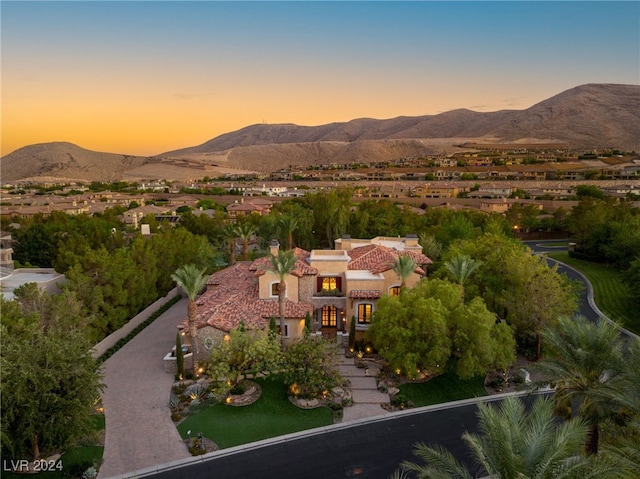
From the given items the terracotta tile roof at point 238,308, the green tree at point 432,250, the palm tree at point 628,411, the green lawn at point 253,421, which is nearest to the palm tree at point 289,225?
the terracotta tile roof at point 238,308

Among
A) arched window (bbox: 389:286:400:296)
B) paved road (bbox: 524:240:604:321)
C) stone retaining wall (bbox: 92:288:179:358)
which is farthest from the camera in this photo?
paved road (bbox: 524:240:604:321)

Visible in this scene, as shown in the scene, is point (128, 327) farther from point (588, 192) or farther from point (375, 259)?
point (588, 192)

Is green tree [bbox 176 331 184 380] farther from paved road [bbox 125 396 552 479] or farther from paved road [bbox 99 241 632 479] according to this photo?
paved road [bbox 125 396 552 479]

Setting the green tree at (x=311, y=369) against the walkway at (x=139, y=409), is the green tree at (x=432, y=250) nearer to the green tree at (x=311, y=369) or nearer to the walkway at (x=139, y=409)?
the green tree at (x=311, y=369)

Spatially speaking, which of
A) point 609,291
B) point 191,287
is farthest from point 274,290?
point 609,291

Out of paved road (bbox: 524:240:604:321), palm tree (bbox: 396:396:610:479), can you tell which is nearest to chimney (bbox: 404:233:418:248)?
paved road (bbox: 524:240:604:321)

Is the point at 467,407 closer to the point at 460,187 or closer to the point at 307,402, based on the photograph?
the point at 307,402
